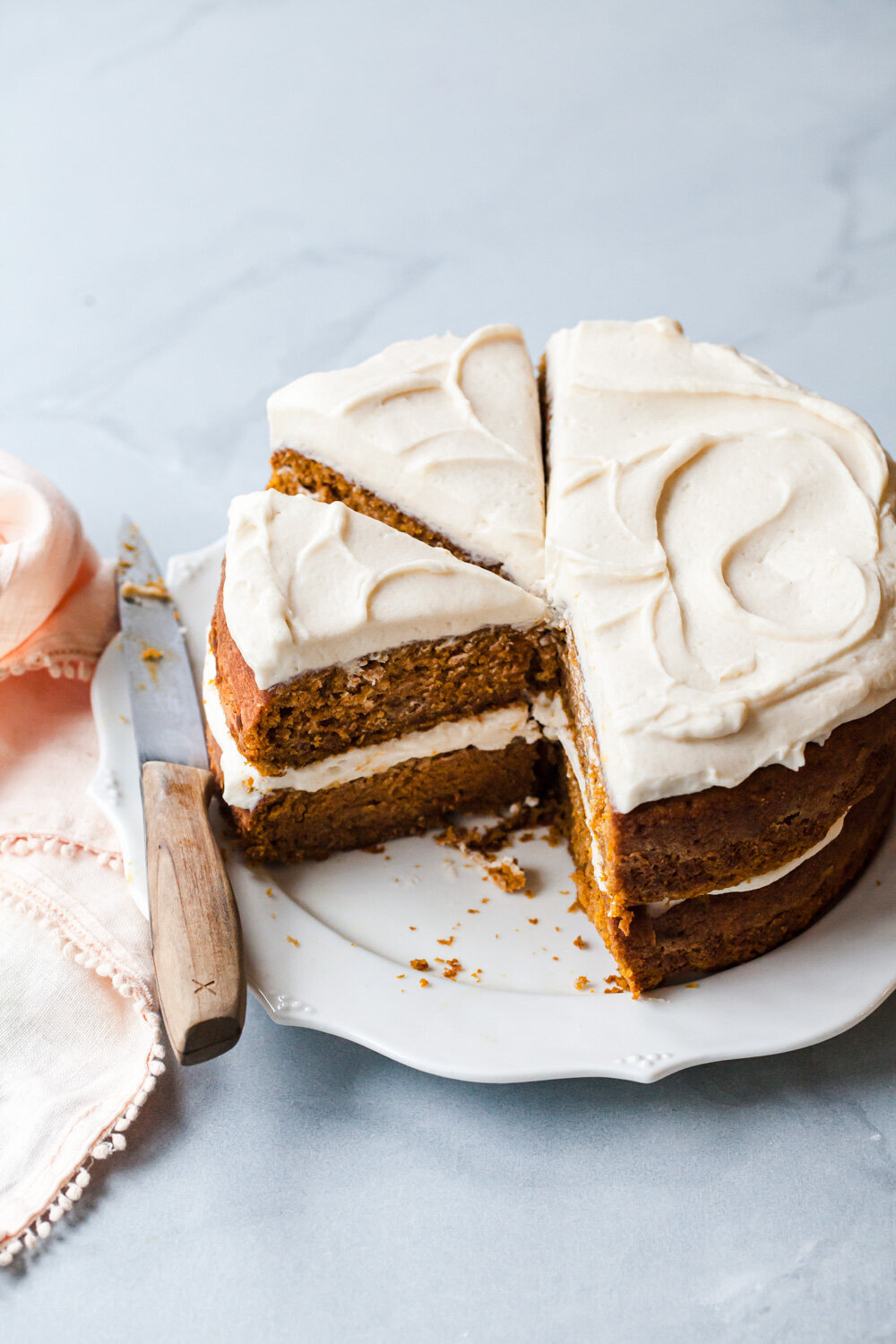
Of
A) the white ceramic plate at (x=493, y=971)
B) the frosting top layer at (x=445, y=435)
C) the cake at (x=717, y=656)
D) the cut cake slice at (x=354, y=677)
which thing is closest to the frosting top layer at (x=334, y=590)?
the cut cake slice at (x=354, y=677)

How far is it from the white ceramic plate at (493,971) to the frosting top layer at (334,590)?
77 cm

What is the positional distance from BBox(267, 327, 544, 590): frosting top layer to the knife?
31.5 inches

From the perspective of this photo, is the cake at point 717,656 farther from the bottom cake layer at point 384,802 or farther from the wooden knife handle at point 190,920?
the wooden knife handle at point 190,920

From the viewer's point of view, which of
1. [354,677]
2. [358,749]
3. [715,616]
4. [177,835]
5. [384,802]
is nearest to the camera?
[715,616]

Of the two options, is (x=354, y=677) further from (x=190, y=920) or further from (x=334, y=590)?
(x=190, y=920)

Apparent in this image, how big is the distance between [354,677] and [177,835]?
0.70 m

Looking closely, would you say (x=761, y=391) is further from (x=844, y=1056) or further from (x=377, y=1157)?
(x=377, y=1157)

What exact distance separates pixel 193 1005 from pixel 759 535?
210 centimetres

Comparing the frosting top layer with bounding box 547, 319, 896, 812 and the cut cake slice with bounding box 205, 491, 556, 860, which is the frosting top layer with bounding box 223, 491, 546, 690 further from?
the frosting top layer with bounding box 547, 319, 896, 812

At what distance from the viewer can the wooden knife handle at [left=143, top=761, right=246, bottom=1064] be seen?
3217 mm

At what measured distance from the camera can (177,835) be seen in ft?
12.1

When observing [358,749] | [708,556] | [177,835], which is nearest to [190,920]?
[177,835]

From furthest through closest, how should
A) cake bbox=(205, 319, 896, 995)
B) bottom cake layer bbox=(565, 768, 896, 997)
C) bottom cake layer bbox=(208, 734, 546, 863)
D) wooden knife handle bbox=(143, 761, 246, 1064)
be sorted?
bottom cake layer bbox=(208, 734, 546, 863)
bottom cake layer bbox=(565, 768, 896, 997)
cake bbox=(205, 319, 896, 995)
wooden knife handle bbox=(143, 761, 246, 1064)

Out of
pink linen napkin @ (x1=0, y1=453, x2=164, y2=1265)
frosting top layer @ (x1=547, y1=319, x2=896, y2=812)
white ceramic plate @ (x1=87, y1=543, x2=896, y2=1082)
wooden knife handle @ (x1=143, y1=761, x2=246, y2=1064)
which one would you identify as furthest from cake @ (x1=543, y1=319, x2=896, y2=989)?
pink linen napkin @ (x1=0, y1=453, x2=164, y2=1265)
